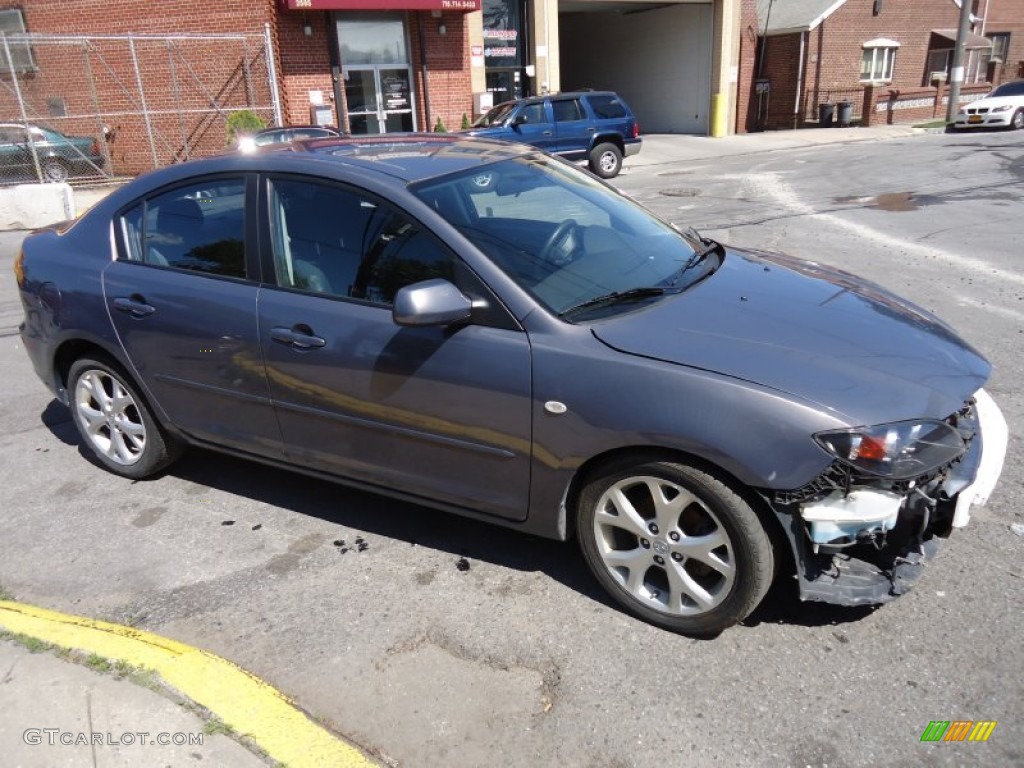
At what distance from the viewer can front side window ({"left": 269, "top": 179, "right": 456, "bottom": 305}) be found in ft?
10.3

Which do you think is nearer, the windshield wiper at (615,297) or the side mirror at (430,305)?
the side mirror at (430,305)

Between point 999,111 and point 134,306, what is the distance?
27.8 metres

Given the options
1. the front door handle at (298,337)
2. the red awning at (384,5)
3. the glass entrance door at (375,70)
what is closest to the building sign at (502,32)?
the red awning at (384,5)

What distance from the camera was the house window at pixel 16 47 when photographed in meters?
19.8

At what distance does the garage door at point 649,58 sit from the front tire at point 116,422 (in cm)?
2497

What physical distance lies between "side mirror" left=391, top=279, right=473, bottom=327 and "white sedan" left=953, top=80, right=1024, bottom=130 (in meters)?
27.5

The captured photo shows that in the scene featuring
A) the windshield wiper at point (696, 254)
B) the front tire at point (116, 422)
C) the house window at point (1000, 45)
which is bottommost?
the front tire at point (116, 422)

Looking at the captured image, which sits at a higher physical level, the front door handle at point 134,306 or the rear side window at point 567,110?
the rear side window at point 567,110

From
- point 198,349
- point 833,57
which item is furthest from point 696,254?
point 833,57

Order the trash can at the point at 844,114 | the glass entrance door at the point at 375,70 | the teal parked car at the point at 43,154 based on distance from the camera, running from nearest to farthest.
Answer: the teal parked car at the point at 43,154, the glass entrance door at the point at 375,70, the trash can at the point at 844,114

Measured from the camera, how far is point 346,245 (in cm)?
330

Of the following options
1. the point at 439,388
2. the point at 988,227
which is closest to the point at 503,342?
the point at 439,388

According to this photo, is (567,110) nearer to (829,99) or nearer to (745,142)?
(745,142)

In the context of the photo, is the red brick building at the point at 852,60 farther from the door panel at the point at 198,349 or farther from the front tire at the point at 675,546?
the front tire at the point at 675,546
